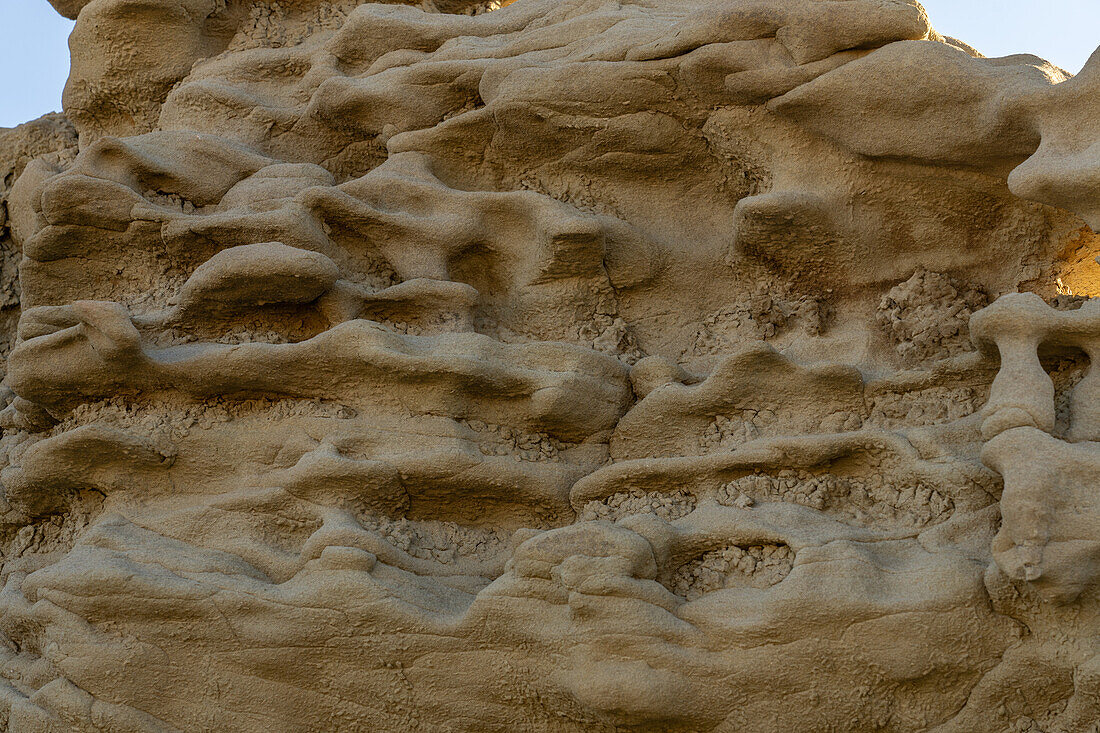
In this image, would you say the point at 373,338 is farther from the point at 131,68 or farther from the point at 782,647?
the point at 131,68

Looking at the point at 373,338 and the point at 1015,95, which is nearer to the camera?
the point at 1015,95

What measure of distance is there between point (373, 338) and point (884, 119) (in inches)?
68.5

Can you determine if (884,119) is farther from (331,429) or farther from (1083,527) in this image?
(331,429)

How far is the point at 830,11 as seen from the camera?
3680 mm

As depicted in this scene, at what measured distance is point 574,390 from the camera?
362 cm

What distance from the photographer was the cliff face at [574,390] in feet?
9.76

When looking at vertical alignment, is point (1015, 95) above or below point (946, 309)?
above

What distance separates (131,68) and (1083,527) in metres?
4.14

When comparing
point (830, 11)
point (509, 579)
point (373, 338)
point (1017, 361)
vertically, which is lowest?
point (509, 579)

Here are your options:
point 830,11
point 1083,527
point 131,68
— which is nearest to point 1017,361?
point 1083,527

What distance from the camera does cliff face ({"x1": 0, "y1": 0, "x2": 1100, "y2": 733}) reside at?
2.97 meters

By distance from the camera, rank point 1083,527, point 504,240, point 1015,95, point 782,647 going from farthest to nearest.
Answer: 1. point 504,240
2. point 1015,95
3. point 782,647
4. point 1083,527

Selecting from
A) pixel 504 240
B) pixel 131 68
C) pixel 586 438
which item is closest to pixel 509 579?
pixel 586 438

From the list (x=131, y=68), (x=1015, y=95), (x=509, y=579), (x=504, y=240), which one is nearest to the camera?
(x=509, y=579)
